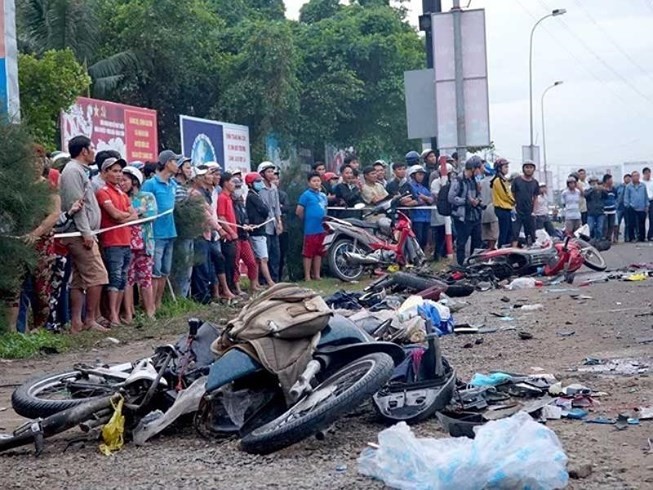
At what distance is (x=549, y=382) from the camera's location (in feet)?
22.9

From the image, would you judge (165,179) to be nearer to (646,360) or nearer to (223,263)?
(223,263)

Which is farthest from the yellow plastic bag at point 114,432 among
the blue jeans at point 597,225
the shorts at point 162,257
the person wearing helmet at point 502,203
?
the blue jeans at point 597,225

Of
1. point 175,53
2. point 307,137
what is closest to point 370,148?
point 307,137

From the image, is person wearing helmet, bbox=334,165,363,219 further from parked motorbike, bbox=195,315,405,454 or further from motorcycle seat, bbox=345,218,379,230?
parked motorbike, bbox=195,315,405,454

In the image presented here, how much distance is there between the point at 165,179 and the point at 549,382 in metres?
7.20

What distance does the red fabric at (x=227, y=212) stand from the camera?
15.2 m

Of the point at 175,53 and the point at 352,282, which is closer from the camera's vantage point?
the point at 352,282

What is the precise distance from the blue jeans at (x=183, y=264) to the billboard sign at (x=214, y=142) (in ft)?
24.2

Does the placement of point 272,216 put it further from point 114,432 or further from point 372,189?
point 114,432

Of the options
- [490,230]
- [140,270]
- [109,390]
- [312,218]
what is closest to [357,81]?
[490,230]

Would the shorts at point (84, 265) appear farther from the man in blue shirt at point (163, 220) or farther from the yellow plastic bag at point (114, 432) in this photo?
the yellow plastic bag at point (114, 432)

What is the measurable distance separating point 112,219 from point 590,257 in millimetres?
8245

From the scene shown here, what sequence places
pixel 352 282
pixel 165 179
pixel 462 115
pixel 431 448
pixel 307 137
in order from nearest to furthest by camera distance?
pixel 431 448, pixel 165 179, pixel 352 282, pixel 462 115, pixel 307 137

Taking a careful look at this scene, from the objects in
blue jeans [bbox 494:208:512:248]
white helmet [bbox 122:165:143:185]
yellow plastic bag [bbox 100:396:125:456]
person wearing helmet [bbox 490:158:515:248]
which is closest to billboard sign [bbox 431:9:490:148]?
person wearing helmet [bbox 490:158:515:248]
